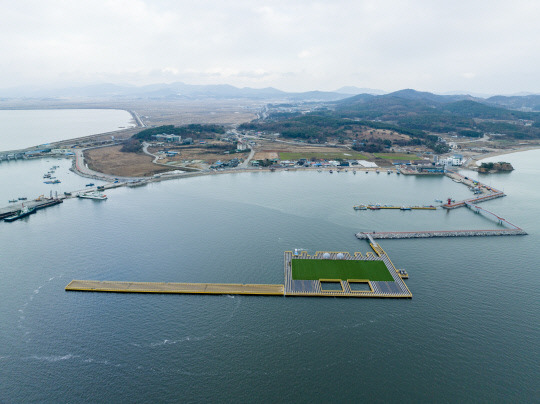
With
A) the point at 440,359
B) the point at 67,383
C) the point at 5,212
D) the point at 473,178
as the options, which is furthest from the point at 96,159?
the point at 473,178

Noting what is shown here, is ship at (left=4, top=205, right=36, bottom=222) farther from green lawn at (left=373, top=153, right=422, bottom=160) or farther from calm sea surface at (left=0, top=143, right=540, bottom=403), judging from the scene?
green lawn at (left=373, top=153, right=422, bottom=160)

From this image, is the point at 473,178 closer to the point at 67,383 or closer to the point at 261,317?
the point at 261,317

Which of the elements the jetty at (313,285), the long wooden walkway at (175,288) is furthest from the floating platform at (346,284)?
the long wooden walkway at (175,288)

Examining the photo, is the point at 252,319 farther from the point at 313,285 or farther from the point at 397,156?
the point at 397,156

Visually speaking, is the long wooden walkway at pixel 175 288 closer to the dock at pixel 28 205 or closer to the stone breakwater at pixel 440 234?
the stone breakwater at pixel 440 234

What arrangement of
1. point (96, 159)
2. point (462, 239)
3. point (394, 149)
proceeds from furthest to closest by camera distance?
point (394, 149) < point (96, 159) < point (462, 239)
